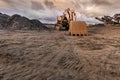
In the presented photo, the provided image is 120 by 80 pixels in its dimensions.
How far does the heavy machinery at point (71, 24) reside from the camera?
16922 millimetres

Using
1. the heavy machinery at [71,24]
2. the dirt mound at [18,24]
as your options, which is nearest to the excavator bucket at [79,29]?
the heavy machinery at [71,24]

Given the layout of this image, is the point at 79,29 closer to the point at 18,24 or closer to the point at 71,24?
the point at 71,24

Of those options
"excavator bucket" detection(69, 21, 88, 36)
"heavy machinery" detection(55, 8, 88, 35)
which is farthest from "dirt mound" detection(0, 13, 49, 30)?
"excavator bucket" detection(69, 21, 88, 36)

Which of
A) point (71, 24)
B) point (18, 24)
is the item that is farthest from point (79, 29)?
point (18, 24)

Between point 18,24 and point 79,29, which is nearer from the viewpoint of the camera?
point 79,29

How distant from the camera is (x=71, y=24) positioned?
17297 mm

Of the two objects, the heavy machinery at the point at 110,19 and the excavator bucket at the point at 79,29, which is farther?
the heavy machinery at the point at 110,19

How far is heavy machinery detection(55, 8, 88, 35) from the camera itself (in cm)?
1692

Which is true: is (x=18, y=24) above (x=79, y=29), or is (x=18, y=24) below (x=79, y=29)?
above

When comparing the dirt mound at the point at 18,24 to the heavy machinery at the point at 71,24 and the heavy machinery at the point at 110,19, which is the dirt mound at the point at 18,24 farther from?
the heavy machinery at the point at 110,19

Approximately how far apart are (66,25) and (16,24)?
603cm

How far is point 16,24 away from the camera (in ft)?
82.4

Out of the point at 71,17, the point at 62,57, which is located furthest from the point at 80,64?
the point at 71,17

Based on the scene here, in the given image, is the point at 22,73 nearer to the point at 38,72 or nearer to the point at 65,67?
the point at 38,72
